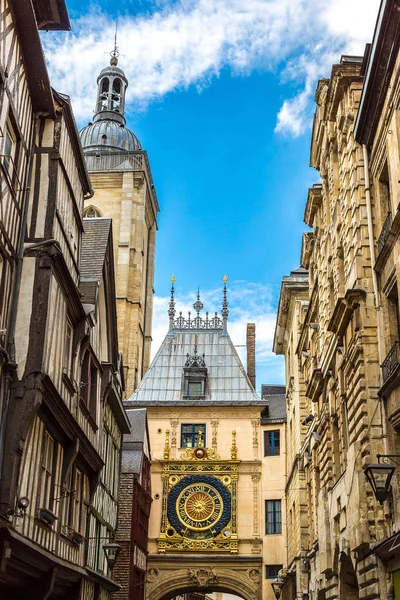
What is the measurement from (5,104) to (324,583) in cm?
1379

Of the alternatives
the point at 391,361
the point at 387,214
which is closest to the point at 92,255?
the point at 387,214

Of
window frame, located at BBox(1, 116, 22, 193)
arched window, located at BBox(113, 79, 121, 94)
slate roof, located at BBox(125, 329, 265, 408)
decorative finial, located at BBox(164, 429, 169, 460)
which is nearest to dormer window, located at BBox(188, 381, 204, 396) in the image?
slate roof, located at BBox(125, 329, 265, 408)

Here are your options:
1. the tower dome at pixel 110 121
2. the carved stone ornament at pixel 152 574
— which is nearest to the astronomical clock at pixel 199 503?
the carved stone ornament at pixel 152 574

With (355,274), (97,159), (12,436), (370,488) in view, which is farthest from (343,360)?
(97,159)

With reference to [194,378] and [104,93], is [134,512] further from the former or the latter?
[104,93]

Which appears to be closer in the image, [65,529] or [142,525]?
[65,529]

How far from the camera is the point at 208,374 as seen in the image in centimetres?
3869

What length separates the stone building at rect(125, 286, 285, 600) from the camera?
33000 millimetres

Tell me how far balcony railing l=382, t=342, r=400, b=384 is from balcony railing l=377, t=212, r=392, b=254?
1.87 metres

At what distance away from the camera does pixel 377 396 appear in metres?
13.7

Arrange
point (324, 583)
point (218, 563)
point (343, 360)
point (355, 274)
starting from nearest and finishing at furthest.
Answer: point (355, 274), point (343, 360), point (324, 583), point (218, 563)

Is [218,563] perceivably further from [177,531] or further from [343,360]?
[343,360]

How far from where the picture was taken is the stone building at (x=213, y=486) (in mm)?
33000

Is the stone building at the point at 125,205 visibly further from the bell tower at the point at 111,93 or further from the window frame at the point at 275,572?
the window frame at the point at 275,572
